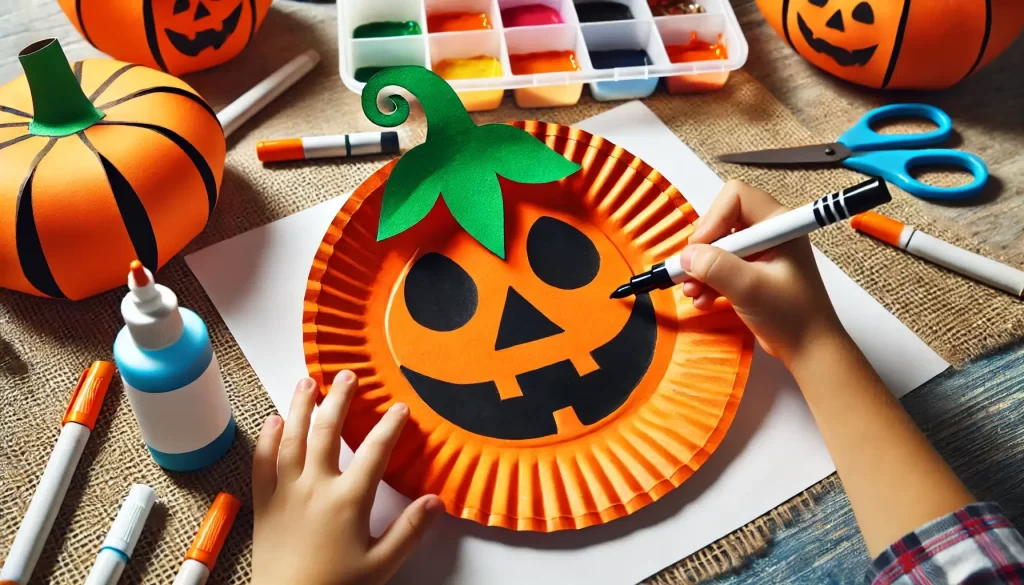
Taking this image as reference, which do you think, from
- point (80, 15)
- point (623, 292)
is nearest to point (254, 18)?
point (80, 15)

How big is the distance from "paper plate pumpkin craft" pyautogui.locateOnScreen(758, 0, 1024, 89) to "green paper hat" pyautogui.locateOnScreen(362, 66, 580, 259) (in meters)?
0.36

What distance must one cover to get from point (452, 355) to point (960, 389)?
1.42 feet

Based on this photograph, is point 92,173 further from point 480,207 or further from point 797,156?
point 797,156

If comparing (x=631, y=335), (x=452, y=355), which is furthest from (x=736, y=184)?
(x=452, y=355)

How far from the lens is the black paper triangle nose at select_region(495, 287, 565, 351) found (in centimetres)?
64

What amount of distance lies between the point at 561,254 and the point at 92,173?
15.5 inches

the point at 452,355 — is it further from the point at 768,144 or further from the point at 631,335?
the point at 768,144

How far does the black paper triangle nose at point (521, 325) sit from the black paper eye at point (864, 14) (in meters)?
0.49

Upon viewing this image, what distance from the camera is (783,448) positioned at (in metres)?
0.61

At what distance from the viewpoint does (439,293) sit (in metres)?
0.67

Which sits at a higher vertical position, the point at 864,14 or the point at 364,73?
the point at 364,73

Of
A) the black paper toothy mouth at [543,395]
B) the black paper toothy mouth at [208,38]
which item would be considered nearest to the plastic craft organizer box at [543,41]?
the black paper toothy mouth at [208,38]

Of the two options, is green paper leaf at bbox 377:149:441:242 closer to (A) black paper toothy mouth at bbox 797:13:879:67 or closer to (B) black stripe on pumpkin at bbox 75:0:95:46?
(B) black stripe on pumpkin at bbox 75:0:95:46

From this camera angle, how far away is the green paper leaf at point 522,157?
72 cm
